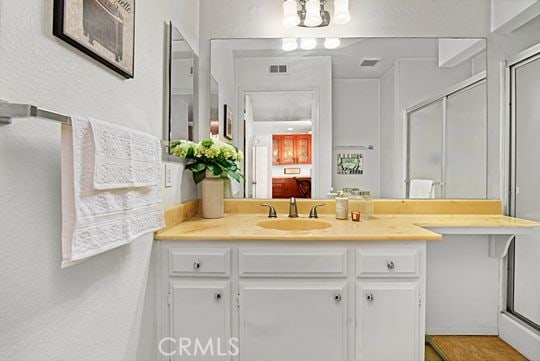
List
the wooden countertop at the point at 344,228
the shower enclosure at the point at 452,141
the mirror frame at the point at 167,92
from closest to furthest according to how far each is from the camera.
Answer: the wooden countertop at the point at 344,228
the mirror frame at the point at 167,92
the shower enclosure at the point at 452,141

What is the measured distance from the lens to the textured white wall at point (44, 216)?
740 mm

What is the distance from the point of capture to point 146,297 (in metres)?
1.46

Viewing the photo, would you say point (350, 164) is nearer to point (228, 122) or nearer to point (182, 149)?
point (228, 122)

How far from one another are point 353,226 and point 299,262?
431 millimetres

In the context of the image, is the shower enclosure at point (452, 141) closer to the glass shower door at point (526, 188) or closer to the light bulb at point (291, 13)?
the glass shower door at point (526, 188)

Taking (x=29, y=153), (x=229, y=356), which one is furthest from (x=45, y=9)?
(x=229, y=356)

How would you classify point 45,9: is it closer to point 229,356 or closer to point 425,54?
point 229,356

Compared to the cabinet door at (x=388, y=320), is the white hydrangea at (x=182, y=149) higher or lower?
higher

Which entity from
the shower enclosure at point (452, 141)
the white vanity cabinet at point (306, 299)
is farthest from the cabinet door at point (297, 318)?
the shower enclosure at point (452, 141)

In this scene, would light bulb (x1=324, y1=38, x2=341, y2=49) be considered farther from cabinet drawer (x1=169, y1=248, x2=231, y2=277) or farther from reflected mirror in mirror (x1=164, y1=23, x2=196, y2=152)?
cabinet drawer (x1=169, y1=248, x2=231, y2=277)

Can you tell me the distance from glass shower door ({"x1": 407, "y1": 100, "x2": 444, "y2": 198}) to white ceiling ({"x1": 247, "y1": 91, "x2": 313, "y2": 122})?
0.70 m

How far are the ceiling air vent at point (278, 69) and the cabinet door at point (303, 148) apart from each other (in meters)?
0.44

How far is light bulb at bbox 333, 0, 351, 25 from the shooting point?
2164mm

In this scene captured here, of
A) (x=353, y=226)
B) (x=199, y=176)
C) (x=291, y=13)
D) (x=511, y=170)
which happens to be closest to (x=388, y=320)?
(x=353, y=226)
